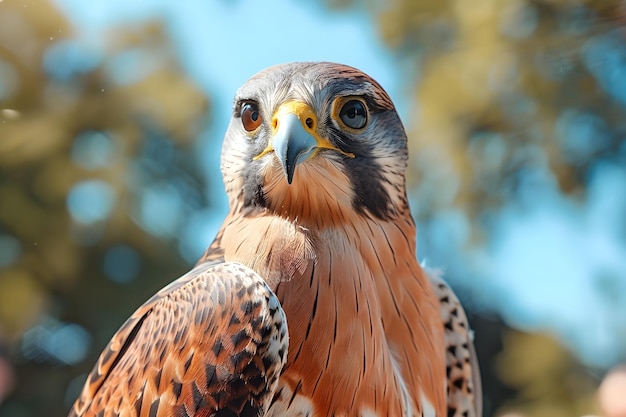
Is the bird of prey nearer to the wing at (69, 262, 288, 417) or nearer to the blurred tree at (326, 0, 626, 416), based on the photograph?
the wing at (69, 262, 288, 417)

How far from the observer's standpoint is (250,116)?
122 cm

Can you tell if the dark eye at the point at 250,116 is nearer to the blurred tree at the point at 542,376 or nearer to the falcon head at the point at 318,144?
the falcon head at the point at 318,144

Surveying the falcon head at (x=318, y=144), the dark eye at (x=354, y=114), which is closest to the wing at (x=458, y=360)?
the falcon head at (x=318, y=144)

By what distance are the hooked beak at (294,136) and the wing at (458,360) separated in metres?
0.69

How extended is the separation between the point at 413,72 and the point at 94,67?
2.13m

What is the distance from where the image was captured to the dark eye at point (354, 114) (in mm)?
1192

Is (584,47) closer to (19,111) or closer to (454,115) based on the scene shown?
(454,115)

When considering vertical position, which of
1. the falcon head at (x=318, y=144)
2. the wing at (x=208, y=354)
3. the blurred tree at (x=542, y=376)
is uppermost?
the falcon head at (x=318, y=144)

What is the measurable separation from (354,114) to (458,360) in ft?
2.45

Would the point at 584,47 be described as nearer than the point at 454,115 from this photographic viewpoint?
Yes

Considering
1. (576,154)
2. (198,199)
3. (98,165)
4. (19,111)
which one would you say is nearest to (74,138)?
(98,165)

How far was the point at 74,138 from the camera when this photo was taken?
3818 mm

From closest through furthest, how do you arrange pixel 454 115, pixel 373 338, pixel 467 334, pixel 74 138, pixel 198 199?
pixel 373 338 → pixel 467 334 → pixel 198 199 → pixel 74 138 → pixel 454 115

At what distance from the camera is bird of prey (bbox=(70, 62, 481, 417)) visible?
3.48ft
